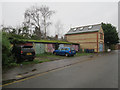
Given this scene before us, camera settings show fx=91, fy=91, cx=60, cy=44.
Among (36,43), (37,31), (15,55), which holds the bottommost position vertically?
(15,55)

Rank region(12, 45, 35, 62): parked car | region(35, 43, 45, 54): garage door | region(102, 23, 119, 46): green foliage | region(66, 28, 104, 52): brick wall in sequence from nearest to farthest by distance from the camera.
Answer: region(12, 45, 35, 62): parked car < region(35, 43, 45, 54): garage door < region(66, 28, 104, 52): brick wall < region(102, 23, 119, 46): green foliage

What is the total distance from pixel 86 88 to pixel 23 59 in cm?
677

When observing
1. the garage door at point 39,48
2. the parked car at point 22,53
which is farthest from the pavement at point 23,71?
the garage door at point 39,48

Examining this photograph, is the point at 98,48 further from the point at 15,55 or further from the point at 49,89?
the point at 49,89

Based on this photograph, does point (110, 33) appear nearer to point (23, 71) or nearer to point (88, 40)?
point (88, 40)

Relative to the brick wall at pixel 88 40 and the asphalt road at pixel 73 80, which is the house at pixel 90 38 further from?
the asphalt road at pixel 73 80

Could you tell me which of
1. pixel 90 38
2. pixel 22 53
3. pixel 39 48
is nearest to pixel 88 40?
pixel 90 38

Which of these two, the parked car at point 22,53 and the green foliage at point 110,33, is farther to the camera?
the green foliage at point 110,33

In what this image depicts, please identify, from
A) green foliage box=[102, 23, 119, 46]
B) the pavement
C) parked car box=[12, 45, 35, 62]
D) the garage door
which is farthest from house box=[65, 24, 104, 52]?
parked car box=[12, 45, 35, 62]

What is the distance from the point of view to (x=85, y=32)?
2853 centimetres

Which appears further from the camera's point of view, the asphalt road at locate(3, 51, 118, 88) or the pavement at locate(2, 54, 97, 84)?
the pavement at locate(2, 54, 97, 84)

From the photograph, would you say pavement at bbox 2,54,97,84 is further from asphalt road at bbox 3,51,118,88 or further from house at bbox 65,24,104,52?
house at bbox 65,24,104,52

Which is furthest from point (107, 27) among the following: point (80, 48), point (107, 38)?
point (80, 48)

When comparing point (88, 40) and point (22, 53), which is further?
point (88, 40)
